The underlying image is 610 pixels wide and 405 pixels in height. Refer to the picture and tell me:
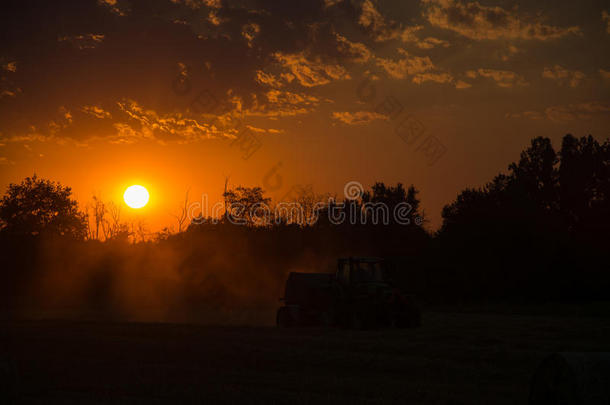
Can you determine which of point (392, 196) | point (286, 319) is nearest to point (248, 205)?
point (392, 196)

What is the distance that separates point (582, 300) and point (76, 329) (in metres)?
34.9

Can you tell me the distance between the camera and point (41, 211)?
89312 mm

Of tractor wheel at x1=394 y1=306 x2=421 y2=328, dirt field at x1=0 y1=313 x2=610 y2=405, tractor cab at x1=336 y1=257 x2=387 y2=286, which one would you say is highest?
tractor cab at x1=336 y1=257 x2=387 y2=286

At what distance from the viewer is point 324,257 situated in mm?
59812

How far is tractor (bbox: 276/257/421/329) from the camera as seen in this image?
20.6 metres

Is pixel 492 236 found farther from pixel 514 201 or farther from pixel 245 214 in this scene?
pixel 245 214

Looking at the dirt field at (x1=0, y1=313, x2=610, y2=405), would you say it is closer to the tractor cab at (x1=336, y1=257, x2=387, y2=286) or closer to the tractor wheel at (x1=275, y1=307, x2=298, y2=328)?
the tractor cab at (x1=336, y1=257, x2=387, y2=286)

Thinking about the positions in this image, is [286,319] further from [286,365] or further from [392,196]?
[392,196]

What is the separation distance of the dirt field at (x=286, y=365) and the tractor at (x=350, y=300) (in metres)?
1.23

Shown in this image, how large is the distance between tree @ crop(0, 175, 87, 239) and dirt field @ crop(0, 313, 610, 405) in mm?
74049

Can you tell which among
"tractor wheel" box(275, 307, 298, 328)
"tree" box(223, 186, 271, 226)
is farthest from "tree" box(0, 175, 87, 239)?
"tractor wheel" box(275, 307, 298, 328)

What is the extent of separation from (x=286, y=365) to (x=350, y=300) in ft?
29.4

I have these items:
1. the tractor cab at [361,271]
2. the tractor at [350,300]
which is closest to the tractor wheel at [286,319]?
the tractor at [350,300]

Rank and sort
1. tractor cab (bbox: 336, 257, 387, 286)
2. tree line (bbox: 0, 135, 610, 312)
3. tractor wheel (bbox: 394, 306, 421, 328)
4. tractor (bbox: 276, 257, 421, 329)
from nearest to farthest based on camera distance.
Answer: tractor (bbox: 276, 257, 421, 329), tractor wheel (bbox: 394, 306, 421, 328), tractor cab (bbox: 336, 257, 387, 286), tree line (bbox: 0, 135, 610, 312)
